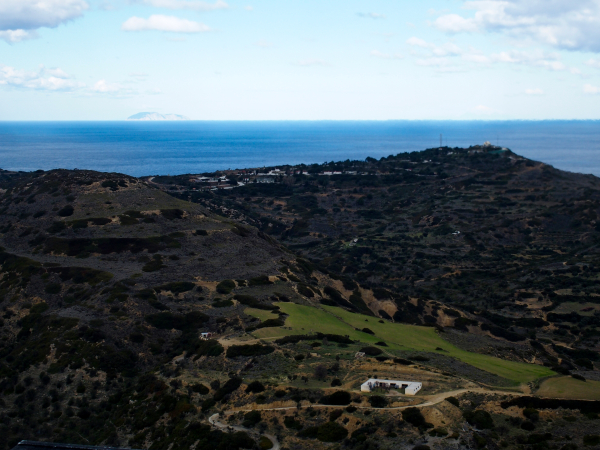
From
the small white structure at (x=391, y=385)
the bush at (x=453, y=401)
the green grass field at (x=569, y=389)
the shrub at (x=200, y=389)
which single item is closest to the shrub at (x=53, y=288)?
the shrub at (x=200, y=389)

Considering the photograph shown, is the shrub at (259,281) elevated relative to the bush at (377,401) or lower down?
lower down

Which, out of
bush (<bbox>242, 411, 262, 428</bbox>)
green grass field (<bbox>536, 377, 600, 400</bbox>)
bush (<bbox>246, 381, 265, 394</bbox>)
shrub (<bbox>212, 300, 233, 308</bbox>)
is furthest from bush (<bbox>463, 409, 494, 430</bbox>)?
shrub (<bbox>212, 300, 233, 308</bbox>)

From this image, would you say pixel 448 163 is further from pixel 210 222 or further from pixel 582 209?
pixel 210 222

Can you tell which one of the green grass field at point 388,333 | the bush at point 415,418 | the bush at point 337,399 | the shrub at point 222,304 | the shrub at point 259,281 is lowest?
the green grass field at point 388,333

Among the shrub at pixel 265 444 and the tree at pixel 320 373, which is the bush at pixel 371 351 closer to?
the tree at pixel 320 373

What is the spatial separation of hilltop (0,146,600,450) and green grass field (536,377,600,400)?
0.22 m

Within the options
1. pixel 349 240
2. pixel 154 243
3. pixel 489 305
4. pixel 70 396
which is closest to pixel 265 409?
pixel 70 396

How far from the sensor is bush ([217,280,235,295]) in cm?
5225

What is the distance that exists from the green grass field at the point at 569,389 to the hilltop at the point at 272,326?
0.71 feet

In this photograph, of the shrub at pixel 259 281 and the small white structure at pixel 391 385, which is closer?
the small white structure at pixel 391 385

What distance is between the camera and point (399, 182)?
15038 centimetres

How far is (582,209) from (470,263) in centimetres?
3971

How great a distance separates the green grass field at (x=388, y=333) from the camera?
37.8 meters

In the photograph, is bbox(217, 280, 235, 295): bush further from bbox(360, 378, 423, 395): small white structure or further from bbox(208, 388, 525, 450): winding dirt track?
bbox(360, 378, 423, 395): small white structure
